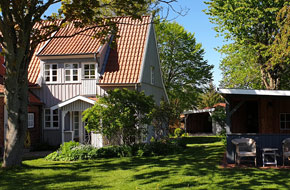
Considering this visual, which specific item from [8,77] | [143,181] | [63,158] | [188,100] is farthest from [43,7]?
[188,100]

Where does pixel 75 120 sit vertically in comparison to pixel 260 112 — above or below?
below

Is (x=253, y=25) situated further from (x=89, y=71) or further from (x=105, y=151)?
(x=105, y=151)

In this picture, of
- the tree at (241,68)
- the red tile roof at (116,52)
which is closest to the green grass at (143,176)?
the red tile roof at (116,52)

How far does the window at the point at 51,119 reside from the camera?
20.0m

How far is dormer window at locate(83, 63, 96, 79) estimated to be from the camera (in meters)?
19.5

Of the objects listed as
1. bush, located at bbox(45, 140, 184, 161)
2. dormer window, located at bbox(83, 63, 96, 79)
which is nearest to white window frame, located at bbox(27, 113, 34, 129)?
dormer window, located at bbox(83, 63, 96, 79)

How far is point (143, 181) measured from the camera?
31.1 ft

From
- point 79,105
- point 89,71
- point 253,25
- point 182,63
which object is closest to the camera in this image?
point 79,105

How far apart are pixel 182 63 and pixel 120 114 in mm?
21136

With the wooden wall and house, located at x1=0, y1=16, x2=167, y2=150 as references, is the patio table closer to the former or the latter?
the wooden wall

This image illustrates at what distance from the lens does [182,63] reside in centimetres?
3525

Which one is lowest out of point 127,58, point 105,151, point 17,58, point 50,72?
point 105,151

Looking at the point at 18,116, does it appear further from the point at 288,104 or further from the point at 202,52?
the point at 202,52

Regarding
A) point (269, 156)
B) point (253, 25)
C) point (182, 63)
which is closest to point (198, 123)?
point (182, 63)
